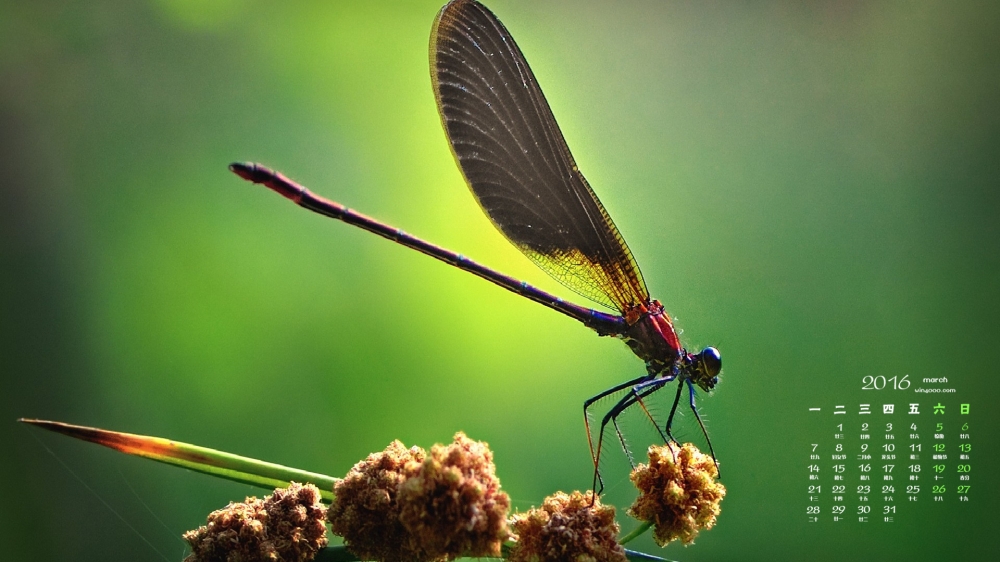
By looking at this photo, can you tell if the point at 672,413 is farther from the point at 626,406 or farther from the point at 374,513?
the point at 374,513

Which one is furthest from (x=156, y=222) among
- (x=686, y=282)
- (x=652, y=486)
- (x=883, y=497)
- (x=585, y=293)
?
(x=883, y=497)

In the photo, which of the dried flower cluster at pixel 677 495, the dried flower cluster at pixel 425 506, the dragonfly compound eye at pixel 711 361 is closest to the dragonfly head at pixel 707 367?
the dragonfly compound eye at pixel 711 361

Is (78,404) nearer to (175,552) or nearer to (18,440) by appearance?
(18,440)

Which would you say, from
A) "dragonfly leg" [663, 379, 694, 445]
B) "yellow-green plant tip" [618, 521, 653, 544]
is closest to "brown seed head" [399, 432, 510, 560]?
"yellow-green plant tip" [618, 521, 653, 544]

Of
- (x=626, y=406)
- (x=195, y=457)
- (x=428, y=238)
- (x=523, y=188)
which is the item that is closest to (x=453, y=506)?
(x=195, y=457)

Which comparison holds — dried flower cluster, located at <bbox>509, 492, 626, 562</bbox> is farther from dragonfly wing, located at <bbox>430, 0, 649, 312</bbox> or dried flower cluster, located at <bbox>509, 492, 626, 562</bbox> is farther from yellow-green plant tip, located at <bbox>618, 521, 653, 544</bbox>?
dragonfly wing, located at <bbox>430, 0, 649, 312</bbox>

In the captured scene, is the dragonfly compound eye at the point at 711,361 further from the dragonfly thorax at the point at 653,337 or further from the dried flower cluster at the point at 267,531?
the dried flower cluster at the point at 267,531
